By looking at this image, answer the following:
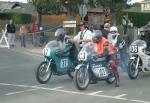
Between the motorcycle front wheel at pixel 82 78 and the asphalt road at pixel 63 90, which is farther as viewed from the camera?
the motorcycle front wheel at pixel 82 78

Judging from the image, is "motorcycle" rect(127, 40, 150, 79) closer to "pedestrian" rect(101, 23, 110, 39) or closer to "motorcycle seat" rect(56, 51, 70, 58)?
"pedestrian" rect(101, 23, 110, 39)

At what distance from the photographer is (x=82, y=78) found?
11.6m

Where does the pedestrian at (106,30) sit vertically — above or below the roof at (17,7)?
below

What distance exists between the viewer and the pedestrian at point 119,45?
1490 centimetres

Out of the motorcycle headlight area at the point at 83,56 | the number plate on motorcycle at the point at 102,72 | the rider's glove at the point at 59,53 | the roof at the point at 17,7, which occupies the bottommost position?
the number plate on motorcycle at the point at 102,72

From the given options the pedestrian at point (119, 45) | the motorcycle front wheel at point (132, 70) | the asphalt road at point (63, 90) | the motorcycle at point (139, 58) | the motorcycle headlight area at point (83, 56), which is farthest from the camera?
the pedestrian at point (119, 45)

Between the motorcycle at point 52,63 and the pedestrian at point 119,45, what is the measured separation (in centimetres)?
200

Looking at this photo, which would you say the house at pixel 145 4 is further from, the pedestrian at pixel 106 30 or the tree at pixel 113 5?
the pedestrian at pixel 106 30

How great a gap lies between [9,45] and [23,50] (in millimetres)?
1918

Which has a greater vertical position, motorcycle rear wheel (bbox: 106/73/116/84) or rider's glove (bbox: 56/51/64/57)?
rider's glove (bbox: 56/51/64/57)

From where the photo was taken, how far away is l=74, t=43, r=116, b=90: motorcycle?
11539 millimetres

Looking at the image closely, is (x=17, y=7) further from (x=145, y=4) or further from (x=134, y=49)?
(x=134, y=49)

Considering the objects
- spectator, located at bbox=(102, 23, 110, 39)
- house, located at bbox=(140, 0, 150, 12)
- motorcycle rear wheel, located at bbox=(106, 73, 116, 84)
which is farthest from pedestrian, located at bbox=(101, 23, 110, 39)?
house, located at bbox=(140, 0, 150, 12)

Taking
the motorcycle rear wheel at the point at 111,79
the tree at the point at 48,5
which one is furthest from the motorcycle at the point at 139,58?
the tree at the point at 48,5
